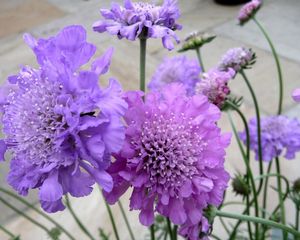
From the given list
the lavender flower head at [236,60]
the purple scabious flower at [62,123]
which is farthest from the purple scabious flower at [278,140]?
the purple scabious flower at [62,123]

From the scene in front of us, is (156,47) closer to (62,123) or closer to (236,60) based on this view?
(236,60)

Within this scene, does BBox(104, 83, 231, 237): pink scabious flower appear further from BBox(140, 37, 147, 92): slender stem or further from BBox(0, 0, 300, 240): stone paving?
BBox(0, 0, 300, 240): stone paving

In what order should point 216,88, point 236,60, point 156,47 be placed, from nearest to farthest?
point 216,88, point 236,60, point 156,47

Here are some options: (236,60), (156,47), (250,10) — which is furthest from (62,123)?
(156,47)

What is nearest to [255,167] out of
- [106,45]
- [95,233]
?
[95,233]

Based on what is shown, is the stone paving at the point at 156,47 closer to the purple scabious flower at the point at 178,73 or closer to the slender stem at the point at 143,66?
the purple scabious flower at the point at 178,73

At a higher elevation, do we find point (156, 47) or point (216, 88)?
point (216, 88)

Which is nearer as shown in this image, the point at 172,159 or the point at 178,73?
the point at 172,159

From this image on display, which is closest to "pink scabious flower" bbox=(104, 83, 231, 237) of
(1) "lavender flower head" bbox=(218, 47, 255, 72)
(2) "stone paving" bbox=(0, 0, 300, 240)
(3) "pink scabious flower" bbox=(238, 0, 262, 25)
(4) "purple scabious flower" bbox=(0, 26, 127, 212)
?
(4) "purple scabious flower" bbox=(0, 26, 127, 212)
